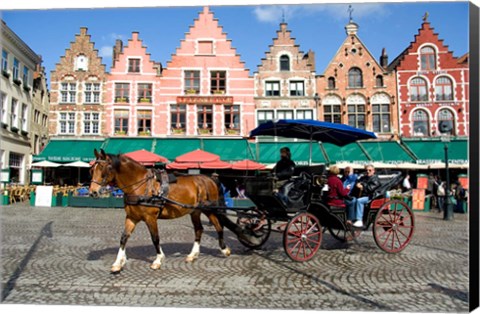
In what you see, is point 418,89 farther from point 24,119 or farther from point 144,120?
point 24,119

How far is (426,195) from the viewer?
1634cm

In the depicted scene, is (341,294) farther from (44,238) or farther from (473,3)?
(44,238)

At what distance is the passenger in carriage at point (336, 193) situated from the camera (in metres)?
6.51

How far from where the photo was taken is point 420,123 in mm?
22844

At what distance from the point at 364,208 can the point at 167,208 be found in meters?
3.98

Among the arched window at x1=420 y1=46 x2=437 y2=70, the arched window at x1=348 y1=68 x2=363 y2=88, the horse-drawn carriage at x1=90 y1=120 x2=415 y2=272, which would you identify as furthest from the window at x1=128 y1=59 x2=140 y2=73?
the arched window at x1=420 y1=46 x2=437 y2=70

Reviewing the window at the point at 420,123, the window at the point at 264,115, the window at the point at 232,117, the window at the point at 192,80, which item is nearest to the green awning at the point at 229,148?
the window at the point at 232,117

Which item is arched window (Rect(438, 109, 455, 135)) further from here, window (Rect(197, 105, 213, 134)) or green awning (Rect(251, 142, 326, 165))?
→ window (Rect(197, 105, 213, 134))

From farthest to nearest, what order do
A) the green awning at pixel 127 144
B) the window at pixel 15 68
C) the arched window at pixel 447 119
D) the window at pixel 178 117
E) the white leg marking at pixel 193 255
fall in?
1. the window at pixel 178 117
2. the arched window at pixel 447 119
3. the green awning at pixel 127 144
4. the window at pixel 15 68
5. the white leg marking at pixel 193 255

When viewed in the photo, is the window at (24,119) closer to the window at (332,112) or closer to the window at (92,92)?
the window at (92,92)

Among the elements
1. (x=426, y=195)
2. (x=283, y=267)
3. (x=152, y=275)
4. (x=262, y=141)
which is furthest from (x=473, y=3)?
(x=262, y=141)

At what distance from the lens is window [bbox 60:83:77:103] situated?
23.3 meters

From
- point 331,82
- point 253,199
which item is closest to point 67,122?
point 331,82

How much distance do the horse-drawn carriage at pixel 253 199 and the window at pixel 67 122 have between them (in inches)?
784
